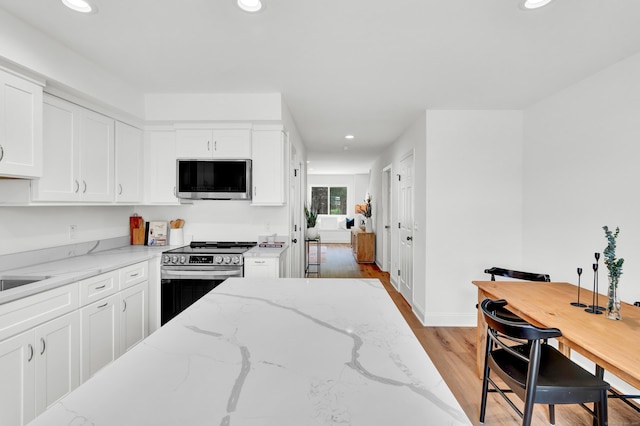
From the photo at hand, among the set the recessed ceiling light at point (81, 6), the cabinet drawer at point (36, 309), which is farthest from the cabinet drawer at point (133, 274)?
the recessed ceiling light at point (81, 6)

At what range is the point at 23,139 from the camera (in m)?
1.99

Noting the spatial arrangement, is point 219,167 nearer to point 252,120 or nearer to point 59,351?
point 252,120

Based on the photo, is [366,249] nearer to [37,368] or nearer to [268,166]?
[268,166]

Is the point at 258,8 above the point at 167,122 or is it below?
above

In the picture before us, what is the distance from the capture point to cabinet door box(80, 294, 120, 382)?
2.11m

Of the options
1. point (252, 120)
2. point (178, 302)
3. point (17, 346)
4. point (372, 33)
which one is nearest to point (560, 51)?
point (372, 33)

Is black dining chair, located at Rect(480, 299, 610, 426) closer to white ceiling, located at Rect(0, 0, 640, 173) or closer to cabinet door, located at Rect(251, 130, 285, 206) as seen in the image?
white ceiling, located at Rect(0, 0, 640, 173)

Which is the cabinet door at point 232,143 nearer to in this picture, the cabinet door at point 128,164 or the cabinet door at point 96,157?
the cabinet door at point 128,164

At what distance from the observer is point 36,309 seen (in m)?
1.76

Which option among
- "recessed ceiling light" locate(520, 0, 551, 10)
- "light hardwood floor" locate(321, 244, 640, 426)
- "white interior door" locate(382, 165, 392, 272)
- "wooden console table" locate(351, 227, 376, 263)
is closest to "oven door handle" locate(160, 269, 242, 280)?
"light hardwood floor" locate(321, 244, 640, 426)

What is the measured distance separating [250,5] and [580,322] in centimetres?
240

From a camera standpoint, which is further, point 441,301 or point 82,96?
point 441,301

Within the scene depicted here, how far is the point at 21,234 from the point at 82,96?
3.66ft

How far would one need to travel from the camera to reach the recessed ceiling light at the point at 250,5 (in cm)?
169
